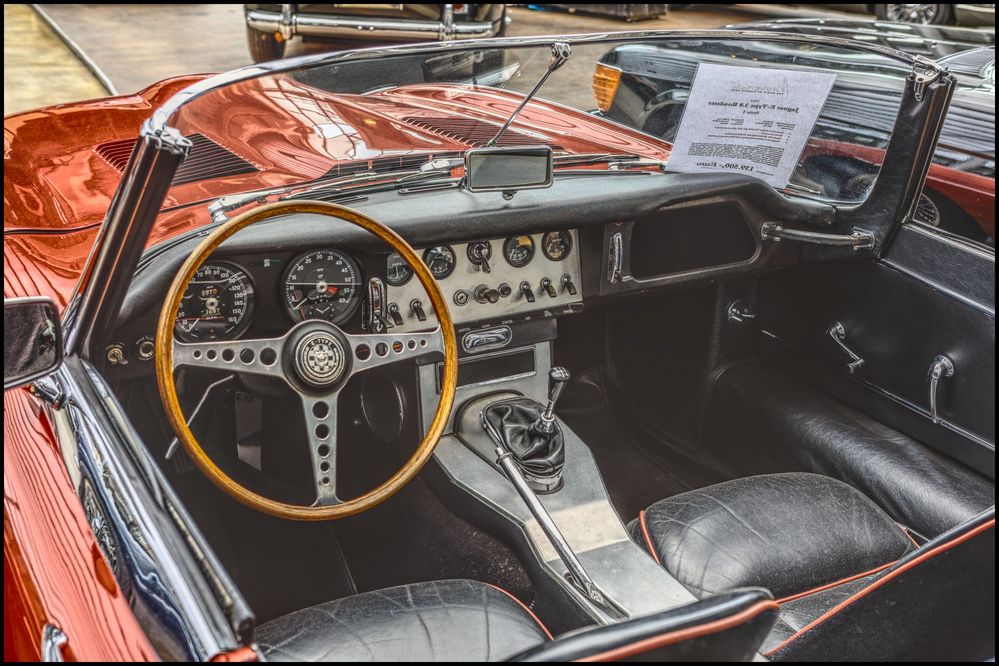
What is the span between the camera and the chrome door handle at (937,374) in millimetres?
2426

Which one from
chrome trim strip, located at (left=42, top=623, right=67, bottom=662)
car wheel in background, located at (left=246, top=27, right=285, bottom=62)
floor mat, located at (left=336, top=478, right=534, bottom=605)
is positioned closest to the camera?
chrome trim strip, located at (left=42, top=623, right=67, bottom=662)

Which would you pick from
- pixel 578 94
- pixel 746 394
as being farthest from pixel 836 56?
pixel 746 394

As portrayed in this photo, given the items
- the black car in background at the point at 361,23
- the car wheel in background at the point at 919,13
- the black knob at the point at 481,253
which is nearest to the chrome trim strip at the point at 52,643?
the black knob at the point at 481,253

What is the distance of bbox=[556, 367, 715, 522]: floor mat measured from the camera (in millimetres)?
3008

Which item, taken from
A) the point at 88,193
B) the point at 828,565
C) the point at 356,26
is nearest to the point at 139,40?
the point at 356,26

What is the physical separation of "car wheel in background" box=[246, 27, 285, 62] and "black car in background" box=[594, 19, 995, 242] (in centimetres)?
394

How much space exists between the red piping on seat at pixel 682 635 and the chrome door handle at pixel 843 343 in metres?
1.80

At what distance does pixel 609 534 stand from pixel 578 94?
59.7 inches

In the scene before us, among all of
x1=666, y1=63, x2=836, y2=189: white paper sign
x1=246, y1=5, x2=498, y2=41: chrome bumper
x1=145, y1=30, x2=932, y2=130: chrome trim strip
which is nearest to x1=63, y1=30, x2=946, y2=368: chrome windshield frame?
x1=145, y1=30, x2=932, y2=130: chrome trim strip

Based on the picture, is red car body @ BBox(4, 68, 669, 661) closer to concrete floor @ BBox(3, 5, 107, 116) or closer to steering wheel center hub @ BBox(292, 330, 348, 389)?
steering wheel center hub @ BBox(292, 330, 348, 389)

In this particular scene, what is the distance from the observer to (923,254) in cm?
252

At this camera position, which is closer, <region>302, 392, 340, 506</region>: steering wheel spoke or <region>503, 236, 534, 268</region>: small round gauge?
<region>302, 392, 340, 506</region>: steering wheel spoke

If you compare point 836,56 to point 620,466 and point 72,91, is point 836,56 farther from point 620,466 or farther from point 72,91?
point 72,91

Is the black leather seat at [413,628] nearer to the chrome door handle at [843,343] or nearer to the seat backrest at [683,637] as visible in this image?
→ the seat backrest at [683,637]
